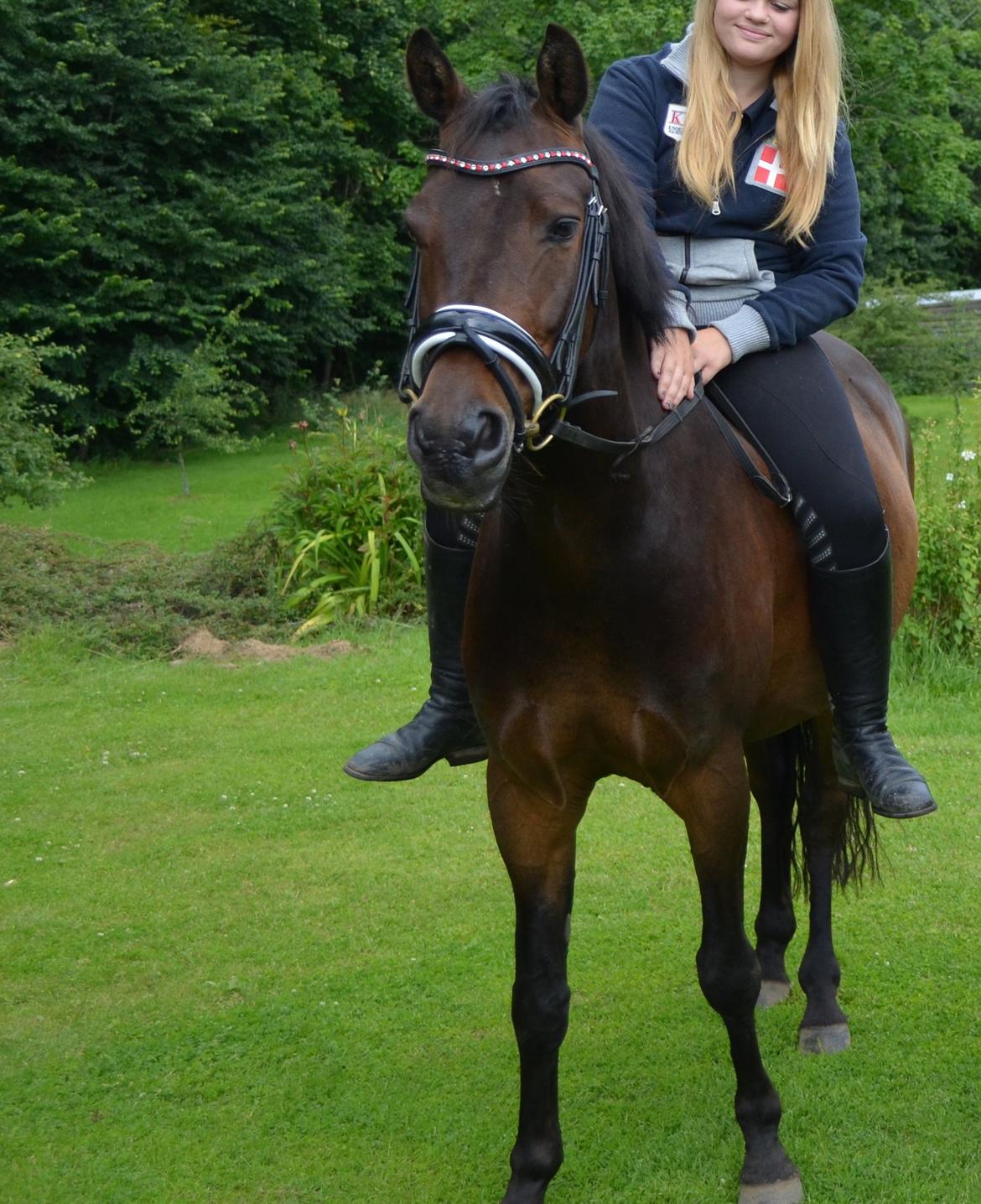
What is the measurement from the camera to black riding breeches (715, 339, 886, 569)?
3463mm

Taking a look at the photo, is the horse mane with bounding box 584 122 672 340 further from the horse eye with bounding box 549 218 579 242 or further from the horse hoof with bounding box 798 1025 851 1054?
the horse hoof with bounding box 798 1025 851 1054

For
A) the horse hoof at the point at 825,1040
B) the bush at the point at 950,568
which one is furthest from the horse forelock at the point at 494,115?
the bush at the point at 950,568

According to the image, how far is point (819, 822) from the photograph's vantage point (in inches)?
185

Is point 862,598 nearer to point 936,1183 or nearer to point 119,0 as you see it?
point 936,1183

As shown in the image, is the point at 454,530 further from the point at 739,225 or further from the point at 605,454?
the point at 739,225

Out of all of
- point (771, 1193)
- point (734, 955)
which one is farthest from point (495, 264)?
point (771, 1193)

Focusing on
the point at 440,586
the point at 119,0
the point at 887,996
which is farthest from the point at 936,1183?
the point at 119,0

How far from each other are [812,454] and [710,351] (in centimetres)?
46

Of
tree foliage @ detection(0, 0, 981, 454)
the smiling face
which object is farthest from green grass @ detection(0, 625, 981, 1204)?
tree foliage @ detection(0, 0, 981, 454)

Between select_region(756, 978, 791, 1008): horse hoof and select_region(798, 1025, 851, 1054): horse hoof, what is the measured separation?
0.97ft

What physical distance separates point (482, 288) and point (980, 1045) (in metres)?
3.40

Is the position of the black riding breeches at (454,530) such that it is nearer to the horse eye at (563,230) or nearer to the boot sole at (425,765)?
the boot sole at (425,765)

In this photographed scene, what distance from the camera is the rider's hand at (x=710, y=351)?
3.21 m

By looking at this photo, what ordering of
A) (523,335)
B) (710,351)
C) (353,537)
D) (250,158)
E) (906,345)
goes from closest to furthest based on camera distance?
(523,335) → (710,351) → (353,537) → (906,345) → (250,158)
